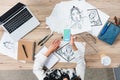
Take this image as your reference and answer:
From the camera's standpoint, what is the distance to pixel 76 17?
1507 mm

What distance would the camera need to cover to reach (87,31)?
59.0 inches

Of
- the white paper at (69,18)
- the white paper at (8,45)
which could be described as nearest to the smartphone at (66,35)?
the white paper at (69,18)

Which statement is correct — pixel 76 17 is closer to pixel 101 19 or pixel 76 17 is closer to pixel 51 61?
pixel 101 19

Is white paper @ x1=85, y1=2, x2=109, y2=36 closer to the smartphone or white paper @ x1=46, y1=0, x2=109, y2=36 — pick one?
white paper @ x1=46, y1=0, x2=109, y2=36

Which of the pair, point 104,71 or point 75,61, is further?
point 104,71

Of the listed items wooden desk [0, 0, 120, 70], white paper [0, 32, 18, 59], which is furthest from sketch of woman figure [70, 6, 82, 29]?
white paper [0, 32, 18, 59]

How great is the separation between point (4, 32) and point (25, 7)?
0.62 feet

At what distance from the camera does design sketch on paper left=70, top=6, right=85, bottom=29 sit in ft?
4.92

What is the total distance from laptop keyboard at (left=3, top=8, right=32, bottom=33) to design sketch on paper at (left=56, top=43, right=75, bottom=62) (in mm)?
267

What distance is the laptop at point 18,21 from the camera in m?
1.44

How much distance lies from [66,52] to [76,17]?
0.72ft

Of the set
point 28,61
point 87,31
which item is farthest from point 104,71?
point 28,61

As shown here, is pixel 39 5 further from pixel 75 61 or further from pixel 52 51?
pixel 75 61

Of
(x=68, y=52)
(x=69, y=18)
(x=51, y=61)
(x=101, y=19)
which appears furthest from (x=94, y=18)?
(x=51, y=61)
